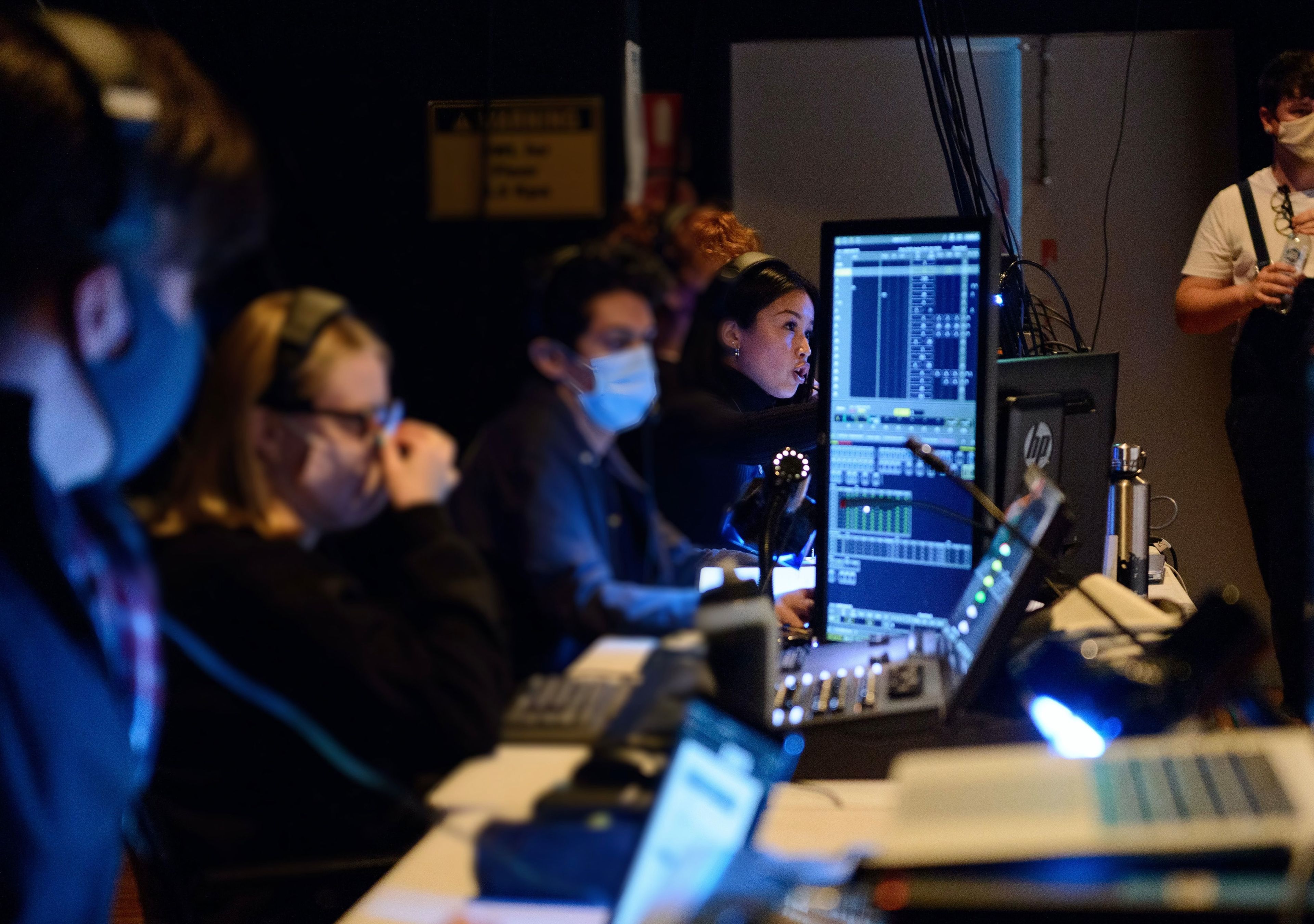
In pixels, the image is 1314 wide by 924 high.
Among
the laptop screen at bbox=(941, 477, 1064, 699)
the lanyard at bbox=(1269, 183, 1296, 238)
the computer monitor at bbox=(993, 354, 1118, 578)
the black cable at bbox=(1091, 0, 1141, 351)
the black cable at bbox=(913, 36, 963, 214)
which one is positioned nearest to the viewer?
the laptop screen at bbox=(941, 477, 1064, 699)

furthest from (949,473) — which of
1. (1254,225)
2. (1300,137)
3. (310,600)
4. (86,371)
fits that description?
(1254,225)

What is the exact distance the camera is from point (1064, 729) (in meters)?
0.91

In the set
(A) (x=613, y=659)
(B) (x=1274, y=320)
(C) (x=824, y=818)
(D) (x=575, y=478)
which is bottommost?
(C) (x=824, y=818)

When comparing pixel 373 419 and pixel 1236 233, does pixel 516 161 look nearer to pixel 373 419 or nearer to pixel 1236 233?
pixel 373 419

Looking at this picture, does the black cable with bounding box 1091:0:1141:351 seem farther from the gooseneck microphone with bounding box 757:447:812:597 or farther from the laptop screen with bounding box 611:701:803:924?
the laptop screen with bounding box 611:701:803:924

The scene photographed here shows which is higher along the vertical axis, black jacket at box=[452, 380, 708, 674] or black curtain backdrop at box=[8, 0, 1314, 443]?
black curtain backdrop at box=[8, 0, 1314, 443]

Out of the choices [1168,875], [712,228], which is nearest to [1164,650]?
[1168,875]

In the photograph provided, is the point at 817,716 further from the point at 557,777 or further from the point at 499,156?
the point at 499,156

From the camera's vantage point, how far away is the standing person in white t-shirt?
1.38 metres

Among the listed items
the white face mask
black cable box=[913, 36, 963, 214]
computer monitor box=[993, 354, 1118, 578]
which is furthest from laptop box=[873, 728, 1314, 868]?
black cable box=[913, 36, 963, 214]

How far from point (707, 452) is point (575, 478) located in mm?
133

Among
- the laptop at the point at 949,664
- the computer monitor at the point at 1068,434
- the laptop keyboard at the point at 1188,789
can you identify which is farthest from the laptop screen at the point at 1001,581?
the laptop keyboard at the point at 1188,789

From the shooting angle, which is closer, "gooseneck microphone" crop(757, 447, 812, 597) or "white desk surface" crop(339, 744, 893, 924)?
"white desk surface" crop(339, 744, 893, 924)

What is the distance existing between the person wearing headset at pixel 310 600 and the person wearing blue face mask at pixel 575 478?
21mm
